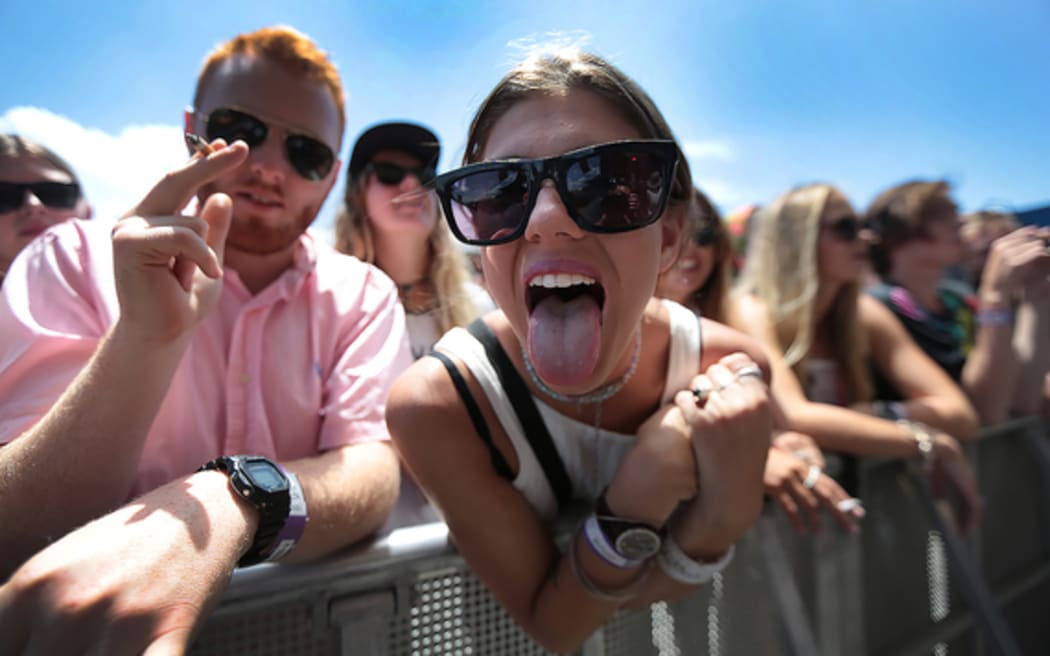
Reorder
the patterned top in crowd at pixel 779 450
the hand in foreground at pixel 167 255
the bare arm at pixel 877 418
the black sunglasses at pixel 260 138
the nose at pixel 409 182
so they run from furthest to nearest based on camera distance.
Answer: the bare arm at pixel 877 418
the nose at pixel 409 182
the patterned top in crowd at pixel 779 450
the black sunglasses at pixel 260 138
the hand in foreground at pixel 167 255

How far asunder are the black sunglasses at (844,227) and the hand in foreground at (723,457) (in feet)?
5.70

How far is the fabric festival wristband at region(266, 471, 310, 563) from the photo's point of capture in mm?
948

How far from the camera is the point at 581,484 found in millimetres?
1271

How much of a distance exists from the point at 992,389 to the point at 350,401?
111 inches

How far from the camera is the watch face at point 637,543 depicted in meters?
1.06

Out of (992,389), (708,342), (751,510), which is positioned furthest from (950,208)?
(751,510)

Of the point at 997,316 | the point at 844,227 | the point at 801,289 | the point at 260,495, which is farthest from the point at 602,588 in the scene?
the point at 997,316

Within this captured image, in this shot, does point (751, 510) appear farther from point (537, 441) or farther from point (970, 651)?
point (970, 651)

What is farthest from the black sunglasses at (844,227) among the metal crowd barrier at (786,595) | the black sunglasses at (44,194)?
Result: the black sunglasses at (44,194)

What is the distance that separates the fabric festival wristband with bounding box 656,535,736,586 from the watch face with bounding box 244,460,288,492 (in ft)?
2.37

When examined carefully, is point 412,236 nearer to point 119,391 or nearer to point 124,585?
point 119,391

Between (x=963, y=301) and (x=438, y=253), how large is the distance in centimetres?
329

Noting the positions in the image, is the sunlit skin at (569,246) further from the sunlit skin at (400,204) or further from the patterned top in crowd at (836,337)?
the patterned top in crowd at (836,337)

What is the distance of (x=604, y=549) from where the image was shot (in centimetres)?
107
